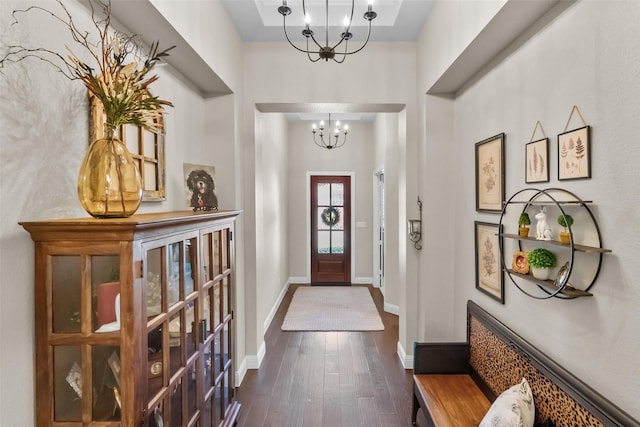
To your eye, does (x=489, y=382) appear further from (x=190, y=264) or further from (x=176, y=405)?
(x=190, y=264)

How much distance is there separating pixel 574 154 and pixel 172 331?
1.88 meters

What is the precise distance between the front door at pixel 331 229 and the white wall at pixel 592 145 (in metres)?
4.42

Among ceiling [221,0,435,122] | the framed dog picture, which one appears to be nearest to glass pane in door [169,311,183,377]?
the framed dog picture

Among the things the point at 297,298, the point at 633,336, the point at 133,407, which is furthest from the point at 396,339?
the point at 133,407

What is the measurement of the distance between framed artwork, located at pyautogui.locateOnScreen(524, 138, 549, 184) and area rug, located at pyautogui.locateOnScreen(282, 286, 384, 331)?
3011mm

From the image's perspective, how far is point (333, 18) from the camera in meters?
2.93

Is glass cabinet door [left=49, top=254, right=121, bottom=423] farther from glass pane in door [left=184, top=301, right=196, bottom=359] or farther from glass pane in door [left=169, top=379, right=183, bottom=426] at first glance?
glass pane in door [left=184, top=301, right=196, bottom=359]

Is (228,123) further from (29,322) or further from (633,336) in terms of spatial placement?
(633,336)

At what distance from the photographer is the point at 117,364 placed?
1199 millimetres

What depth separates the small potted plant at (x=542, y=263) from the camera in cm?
158

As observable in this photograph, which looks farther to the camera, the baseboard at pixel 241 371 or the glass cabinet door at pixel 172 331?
the baseboard at pixel 241 371

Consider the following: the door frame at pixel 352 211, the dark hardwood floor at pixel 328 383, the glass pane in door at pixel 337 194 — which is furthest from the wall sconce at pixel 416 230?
the glass pane in door at pixel 337 194

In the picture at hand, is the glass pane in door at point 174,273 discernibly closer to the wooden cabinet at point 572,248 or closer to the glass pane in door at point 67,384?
the glass pane in door at point 67,384

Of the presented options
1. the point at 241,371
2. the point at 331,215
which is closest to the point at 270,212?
the point at 241,371
